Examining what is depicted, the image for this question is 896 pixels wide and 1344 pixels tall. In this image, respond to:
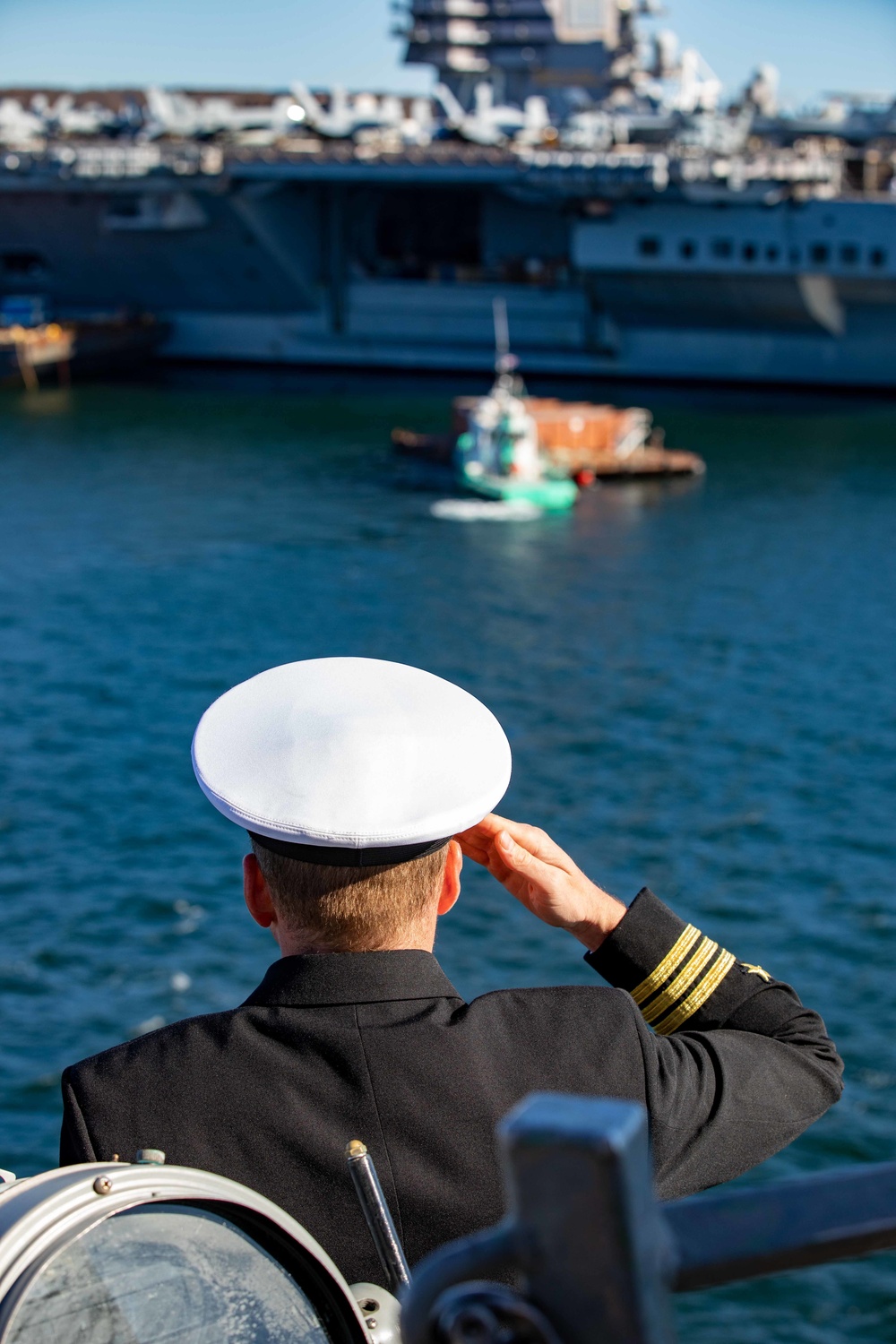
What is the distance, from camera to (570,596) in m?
23.6

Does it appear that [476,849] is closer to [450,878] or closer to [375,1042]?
[450,878]

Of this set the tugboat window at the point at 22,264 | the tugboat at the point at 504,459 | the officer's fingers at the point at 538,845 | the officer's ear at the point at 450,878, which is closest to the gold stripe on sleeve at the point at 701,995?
the officer's fingers at the point at 538,845

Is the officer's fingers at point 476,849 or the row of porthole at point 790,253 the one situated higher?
the row of porthole at point 790,253

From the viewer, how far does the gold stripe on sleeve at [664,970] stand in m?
2.04

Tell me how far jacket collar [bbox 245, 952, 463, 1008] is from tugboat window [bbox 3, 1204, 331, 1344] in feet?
1.41

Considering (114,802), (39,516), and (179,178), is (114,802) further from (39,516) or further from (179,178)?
(179,178)

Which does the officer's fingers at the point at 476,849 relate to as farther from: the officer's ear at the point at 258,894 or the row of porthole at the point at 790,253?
the row of porthole at the point at 790,253

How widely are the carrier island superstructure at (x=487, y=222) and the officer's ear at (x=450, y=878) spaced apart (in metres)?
39.0

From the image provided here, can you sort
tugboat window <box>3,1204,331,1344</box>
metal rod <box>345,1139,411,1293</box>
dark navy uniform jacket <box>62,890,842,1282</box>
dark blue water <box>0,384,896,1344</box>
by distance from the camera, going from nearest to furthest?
tugboat window <box>3,1204,331,1344</box> < metal rod <box>345,1139,411,1293</box> < dark navy uniform jacket <box>62,890,842,1282</box> < dark blue water <box>0,384,896,1344</box>

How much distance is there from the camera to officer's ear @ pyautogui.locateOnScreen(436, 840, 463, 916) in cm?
186

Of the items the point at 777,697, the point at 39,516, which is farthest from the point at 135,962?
the point at 39,516

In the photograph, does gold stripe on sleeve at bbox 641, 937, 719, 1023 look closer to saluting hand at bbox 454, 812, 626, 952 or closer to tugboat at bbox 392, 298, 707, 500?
saluting hand at bbox 454, 812, 626, 952

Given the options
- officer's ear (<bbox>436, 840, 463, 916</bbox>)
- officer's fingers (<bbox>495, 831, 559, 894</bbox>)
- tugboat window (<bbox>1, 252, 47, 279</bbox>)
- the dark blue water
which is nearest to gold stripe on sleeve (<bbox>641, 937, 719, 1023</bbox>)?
officer's fingers (<bbox>495, 831, 559, 894</bbox>)

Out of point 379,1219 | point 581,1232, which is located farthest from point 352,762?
point 581,1232
